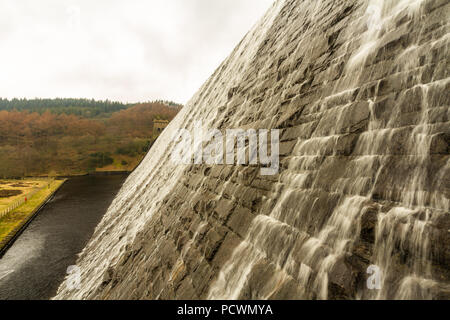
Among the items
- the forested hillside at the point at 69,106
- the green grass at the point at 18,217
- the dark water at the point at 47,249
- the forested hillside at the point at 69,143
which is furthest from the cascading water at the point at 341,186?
the forested hillside at the point at 69,106

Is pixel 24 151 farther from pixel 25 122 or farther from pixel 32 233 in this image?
pixel 32 233

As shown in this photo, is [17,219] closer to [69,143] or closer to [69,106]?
[69,143]

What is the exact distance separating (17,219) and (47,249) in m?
10.2

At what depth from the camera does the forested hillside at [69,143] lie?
73.2 metres

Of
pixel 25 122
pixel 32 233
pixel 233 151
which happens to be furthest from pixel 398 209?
pixel 25 122

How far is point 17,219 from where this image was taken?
25.5m

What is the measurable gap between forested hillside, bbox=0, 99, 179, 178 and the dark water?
46584mm

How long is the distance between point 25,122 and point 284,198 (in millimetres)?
119439

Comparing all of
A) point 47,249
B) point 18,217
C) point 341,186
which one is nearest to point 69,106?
point 18,217

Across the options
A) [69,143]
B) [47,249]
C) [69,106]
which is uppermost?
[69,106]

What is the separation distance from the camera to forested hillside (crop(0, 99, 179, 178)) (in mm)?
73250

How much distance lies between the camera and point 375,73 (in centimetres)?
409

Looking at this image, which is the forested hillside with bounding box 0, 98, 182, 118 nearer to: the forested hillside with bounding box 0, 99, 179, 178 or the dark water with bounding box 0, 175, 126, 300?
the forested hillside with bounding box 0, 99, 179, 178

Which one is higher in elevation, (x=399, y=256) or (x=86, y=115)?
(x=86, y=115)
